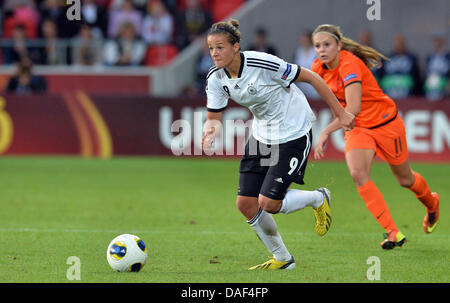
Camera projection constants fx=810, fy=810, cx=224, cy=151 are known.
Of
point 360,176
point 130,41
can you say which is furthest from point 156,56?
point 360,176

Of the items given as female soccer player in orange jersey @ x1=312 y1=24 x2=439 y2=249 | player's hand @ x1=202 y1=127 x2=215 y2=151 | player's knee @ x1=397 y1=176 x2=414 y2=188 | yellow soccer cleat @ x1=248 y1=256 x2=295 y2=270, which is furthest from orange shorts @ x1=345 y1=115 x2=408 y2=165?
player's hand @ x1=202 y1=127 x2=215 y2=151

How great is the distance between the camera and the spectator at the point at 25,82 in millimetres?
15578

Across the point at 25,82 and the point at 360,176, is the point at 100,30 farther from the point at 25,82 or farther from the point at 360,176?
the point at 360,176

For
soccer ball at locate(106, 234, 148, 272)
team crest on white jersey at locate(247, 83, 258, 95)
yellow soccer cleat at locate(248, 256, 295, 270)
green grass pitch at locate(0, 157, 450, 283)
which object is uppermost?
team crest on white jersey at locate(247, 83, 258, 95)

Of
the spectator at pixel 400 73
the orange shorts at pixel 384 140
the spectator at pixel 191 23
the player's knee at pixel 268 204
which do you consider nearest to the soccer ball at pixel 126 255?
the player's knee at pixel 268 204

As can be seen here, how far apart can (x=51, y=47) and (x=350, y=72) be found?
11136 millimetres

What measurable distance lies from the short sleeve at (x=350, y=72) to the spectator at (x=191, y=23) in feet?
34.7

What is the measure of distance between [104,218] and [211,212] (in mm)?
1294

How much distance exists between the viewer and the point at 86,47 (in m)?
17.1

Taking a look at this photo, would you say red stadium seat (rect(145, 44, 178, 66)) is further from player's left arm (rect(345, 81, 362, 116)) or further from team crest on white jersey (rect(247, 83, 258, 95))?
team crest on white jersey (rect(247, 83, 258, 95))

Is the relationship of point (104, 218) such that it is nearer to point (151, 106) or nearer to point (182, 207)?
point (182, 207)

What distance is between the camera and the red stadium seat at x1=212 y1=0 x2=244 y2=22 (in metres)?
18.8

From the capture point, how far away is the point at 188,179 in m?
12.7

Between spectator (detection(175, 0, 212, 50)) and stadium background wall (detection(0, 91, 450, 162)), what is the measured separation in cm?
289
